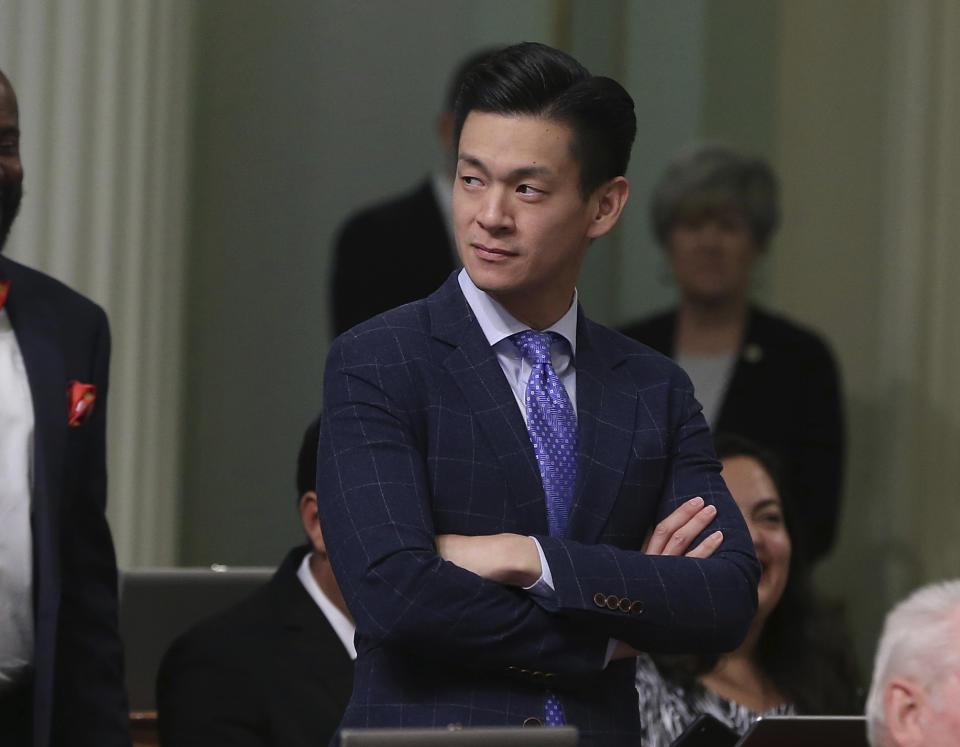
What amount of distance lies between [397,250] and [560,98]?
2744 mm

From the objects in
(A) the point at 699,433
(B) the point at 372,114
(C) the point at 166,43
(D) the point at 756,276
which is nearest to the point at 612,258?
(D) the point at 756,276

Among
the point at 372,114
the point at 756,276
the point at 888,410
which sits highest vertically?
the point at 372,114

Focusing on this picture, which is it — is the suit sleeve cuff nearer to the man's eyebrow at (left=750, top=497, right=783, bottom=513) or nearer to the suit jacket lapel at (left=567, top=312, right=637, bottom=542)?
the suit jacket lapel at (left=567, top=312, right=637, bottom=542)

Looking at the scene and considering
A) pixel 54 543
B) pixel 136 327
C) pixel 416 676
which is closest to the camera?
pixel 416 676

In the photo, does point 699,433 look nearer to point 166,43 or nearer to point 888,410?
point 166,43

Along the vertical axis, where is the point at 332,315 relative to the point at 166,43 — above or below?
below

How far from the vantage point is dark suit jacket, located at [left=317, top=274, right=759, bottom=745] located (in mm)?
2084

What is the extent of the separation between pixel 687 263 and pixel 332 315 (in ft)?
3.47

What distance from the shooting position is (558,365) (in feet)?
7.57

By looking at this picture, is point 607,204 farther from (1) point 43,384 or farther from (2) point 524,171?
(1) point 43,384

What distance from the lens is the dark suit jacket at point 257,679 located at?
3141mm

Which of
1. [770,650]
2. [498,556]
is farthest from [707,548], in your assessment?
[770,650]

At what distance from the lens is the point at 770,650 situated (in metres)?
3.67

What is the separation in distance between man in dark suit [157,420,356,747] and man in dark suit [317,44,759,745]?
3.35 feet
